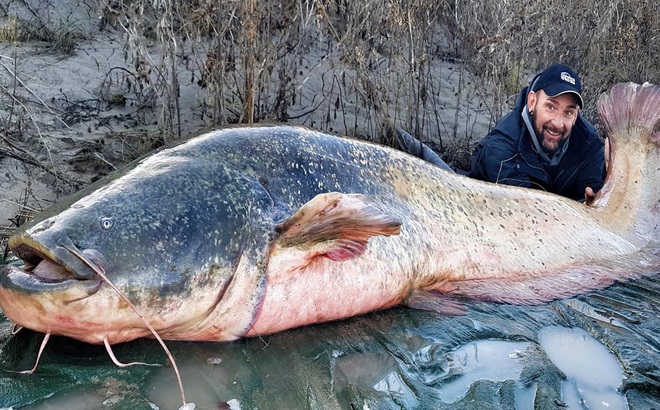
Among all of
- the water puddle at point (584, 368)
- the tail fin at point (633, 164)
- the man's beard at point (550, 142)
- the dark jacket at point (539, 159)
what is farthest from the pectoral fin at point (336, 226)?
the man's beard at point (550, 142)

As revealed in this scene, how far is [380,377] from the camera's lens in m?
2.64

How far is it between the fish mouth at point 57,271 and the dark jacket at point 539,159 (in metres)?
3.17

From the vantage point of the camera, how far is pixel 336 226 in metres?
2.60

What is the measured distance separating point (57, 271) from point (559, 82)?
3830 mm

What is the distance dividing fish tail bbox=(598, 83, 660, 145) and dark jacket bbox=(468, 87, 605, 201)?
0.62m

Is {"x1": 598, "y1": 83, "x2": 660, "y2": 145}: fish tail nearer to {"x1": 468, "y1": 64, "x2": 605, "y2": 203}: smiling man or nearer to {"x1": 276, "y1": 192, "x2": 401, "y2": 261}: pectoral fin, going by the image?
{"x1": 468, "y1": 64, "x2": 605, "y2": 203}: smiling man

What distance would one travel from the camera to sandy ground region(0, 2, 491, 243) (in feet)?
14.1

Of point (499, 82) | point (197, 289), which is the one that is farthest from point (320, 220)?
point (499, 82)

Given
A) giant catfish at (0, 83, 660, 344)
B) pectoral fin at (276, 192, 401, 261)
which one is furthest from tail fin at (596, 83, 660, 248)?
pectoral fin at (276, 192, 401, 261)

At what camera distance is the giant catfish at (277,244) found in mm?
2334

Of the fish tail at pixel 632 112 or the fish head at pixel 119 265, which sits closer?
the fish head at pixel 119 265

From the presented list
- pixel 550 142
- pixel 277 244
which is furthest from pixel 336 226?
pixel 550 142

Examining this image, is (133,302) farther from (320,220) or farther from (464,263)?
(464,263)

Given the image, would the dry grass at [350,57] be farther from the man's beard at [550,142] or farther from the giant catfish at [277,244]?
the giant catfish at [277,244]
